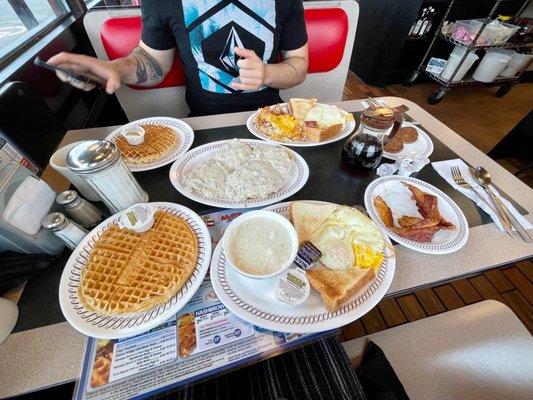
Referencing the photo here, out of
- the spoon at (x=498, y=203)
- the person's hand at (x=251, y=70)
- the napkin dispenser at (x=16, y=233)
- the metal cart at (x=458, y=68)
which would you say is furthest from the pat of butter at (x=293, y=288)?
the metal cart at (x=458, y=68)

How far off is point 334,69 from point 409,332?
5.86 ft

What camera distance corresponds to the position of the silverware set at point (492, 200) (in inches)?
30.7

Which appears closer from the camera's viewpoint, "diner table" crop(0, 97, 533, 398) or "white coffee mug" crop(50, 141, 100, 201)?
"diner table" crop(0, 97, 533, 398)

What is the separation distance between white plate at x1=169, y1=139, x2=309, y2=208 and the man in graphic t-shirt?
1.12 ft

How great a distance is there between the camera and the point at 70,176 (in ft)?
2.54

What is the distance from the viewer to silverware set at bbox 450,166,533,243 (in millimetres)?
780

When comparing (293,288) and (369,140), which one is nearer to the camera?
(293,288)

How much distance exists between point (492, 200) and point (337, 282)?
26.8 inches

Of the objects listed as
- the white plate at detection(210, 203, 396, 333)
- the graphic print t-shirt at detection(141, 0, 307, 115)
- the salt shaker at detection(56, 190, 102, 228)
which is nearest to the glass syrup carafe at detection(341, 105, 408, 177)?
the white plate at detection(210, 203, 396, 333)

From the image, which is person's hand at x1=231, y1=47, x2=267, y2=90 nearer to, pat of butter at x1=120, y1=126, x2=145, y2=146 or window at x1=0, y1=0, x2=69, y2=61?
pat of butter at x1=120, y1=126, x2=145, y2=146

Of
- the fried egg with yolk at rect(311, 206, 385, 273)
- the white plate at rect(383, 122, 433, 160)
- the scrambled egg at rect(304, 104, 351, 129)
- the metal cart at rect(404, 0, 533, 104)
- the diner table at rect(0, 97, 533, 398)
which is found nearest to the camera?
the diner table at rect(0, 97, 533, 398)

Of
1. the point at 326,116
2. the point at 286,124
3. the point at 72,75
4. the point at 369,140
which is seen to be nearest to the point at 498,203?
the point at 369,140

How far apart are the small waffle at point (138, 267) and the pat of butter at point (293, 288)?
232 millimetres

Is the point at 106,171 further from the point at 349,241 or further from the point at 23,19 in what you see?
the point at 23,19
